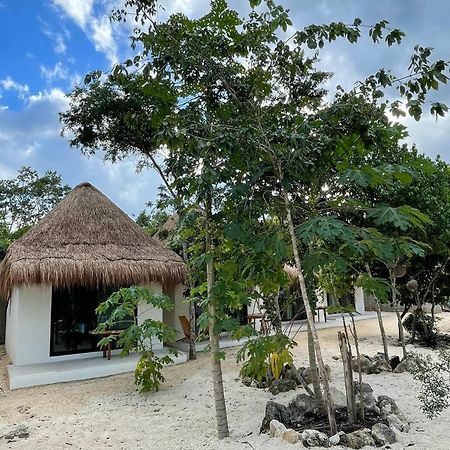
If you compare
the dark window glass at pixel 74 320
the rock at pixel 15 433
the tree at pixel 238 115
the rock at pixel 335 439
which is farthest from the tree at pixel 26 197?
the rock at pixel 335 439

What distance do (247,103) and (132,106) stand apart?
533 centimetres

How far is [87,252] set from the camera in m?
7.84

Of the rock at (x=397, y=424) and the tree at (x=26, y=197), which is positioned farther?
the tree at (x=26, y=197)

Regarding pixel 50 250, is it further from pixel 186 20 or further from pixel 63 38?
pixel 186 20

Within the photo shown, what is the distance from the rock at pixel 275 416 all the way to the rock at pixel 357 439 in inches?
27.6

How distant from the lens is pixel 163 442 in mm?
3607

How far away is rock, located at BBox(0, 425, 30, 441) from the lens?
3.89 metres

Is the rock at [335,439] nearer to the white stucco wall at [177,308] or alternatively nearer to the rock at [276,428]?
the rock at [276,428]

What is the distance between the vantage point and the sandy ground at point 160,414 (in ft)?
11.4

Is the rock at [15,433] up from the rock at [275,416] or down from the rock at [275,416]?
down

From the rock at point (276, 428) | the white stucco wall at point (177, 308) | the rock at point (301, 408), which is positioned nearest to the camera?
the rock at point (276, 428)

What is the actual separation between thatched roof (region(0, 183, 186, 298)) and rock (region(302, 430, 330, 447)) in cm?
547

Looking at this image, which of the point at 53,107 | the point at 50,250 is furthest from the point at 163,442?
the point at 53,107

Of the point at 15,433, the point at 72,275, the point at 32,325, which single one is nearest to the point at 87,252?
the point at 72,275
